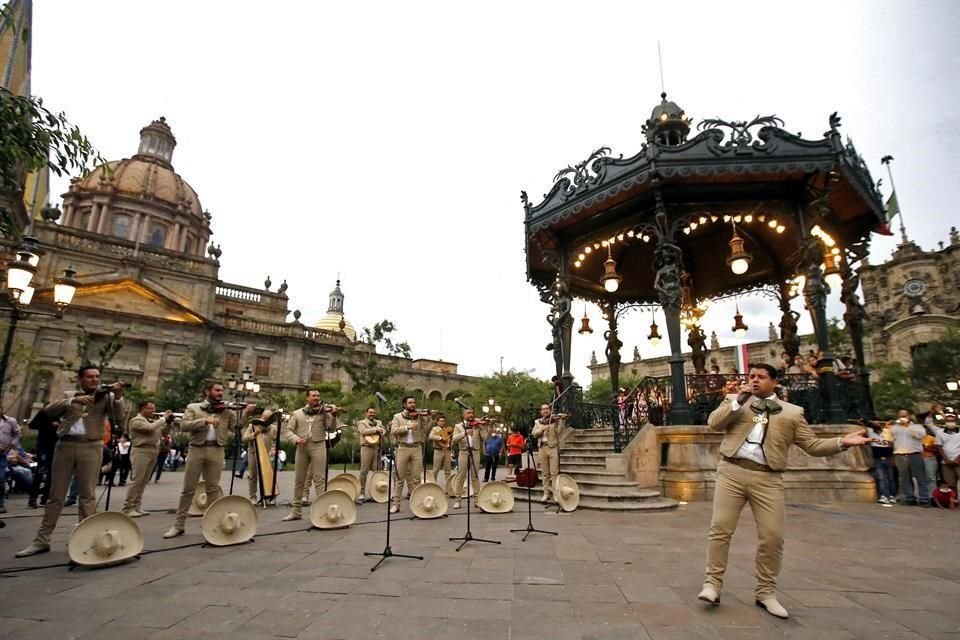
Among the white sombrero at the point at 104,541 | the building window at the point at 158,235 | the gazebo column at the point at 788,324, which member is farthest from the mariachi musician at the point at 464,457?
the building window at the point at 158,235

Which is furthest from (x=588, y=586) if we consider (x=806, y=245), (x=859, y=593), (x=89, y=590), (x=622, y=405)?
(x=806, y=245)

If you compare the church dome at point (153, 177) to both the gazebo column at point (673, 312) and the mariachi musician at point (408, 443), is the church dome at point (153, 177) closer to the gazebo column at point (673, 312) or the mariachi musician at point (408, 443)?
the mariachi musician at point (408, 443)

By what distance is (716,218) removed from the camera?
39.7ft

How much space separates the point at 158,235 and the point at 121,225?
3331 mm

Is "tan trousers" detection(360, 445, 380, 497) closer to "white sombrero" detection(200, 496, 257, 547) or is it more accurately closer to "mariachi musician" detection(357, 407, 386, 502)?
"mariachi musician" detection(357, 407, 386, 502)

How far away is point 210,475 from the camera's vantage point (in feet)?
23.1

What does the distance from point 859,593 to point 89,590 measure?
7134 mm

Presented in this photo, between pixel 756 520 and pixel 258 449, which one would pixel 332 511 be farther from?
pixel 756 520

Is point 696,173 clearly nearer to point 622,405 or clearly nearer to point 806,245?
point 806,245

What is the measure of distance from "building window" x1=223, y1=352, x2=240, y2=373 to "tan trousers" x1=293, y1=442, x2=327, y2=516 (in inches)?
1475

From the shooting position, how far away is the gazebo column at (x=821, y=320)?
10.6 meters

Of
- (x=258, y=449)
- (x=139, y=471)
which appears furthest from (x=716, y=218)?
(x=139, y=471)

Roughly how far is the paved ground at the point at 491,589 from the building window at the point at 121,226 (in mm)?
51804

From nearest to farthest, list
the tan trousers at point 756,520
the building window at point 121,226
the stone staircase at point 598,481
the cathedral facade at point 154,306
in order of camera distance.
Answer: the tan trousers at point 756,520 → the stone staircase at point 598,481 → the cathedral facade at point 154,306 → the building window at point 121,226
